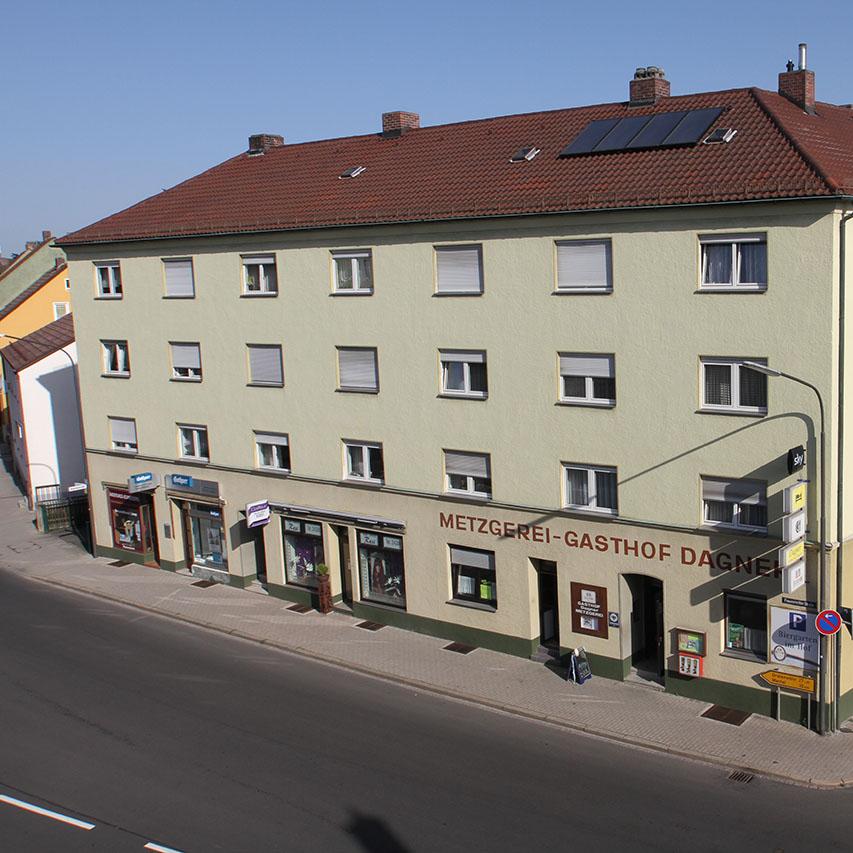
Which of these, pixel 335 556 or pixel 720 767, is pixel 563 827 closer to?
pixel 720 767

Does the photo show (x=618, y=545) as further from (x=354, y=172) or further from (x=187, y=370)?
(x=187, y=370)

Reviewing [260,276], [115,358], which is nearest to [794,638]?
[260,276]

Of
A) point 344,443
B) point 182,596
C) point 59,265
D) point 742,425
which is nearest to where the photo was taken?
point 742,425

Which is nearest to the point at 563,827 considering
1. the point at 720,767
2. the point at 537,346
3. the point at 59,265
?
the point at 720,767

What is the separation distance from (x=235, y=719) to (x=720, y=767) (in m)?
10.0

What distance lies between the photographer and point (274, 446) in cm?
3036

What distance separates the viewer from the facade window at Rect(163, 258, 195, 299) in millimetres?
31250

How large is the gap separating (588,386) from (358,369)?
6.81 meters

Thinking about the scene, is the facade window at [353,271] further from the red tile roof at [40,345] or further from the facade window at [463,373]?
the red tile roof at [40,345]

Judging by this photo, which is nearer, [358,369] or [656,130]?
[656,130]

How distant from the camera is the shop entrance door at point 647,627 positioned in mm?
24078

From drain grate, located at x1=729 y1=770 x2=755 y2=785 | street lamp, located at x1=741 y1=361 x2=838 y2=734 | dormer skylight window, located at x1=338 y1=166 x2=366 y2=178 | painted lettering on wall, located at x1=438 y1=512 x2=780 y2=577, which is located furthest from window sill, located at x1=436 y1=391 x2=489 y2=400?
drain grate, located at x1=729 y1=770 x2=755 y2=785

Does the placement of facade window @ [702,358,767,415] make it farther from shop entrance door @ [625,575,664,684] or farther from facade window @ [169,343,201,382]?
facade window @ [169,343,201,382]

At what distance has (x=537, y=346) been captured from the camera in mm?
24047
